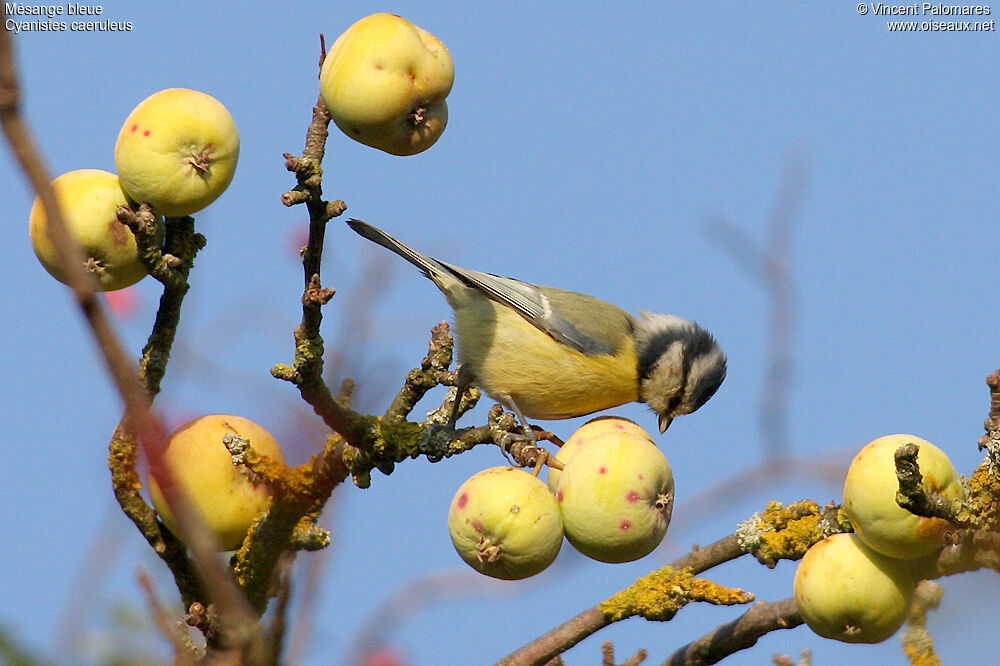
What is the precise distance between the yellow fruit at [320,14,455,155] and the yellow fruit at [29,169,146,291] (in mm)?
619

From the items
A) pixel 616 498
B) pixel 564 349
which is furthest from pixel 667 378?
pixel 616 498

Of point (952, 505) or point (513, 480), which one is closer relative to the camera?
point (952, 505)

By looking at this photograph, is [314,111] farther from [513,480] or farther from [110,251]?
[513,480]

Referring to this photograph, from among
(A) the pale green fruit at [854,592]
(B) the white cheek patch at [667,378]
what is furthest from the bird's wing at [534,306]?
(A) the pale green fruit at [854,592]

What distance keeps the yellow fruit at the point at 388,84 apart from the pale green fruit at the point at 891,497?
1305mm

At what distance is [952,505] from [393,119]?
154cm

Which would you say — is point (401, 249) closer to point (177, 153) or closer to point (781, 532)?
point (177, 153)

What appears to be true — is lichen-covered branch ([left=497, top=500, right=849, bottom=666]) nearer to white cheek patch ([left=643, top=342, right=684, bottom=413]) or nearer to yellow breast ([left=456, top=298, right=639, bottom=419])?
yellow breast ([left=456, top=298, right=639, bottom=419])

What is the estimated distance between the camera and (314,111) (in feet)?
8.90

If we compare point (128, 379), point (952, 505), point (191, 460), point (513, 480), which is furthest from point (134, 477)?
point (128, 379)

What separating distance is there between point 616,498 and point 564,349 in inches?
65.0

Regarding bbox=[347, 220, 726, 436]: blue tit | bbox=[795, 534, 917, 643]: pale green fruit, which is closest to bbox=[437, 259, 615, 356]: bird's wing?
bbox=[347, 220, 726, 436]: blue tit

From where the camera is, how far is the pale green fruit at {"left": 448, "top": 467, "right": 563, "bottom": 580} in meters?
2.59

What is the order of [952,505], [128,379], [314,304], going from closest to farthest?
[128,379], [952,505], [314,304]
